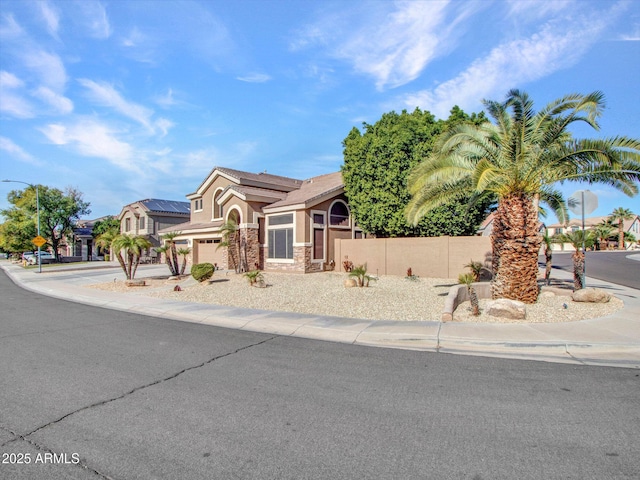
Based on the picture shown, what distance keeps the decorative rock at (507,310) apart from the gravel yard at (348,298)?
0.57 ft

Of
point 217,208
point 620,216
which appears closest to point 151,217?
point 217,208

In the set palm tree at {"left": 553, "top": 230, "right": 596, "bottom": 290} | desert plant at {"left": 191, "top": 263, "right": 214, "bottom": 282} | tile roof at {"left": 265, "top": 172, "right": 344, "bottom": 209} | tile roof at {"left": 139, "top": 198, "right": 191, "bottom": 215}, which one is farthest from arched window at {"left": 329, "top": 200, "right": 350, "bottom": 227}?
tile roof at {"left": 139, "top": 198, "right": 191, "bottom": 215}

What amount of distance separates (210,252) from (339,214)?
10.9 metres

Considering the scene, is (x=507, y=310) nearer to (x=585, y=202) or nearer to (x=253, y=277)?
(x=585, y=202)

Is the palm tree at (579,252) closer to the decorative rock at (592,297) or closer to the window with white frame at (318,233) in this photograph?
the decorative rock at (592,297)

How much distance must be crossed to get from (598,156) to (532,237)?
2.81 meters

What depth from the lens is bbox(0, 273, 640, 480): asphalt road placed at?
10.9 ft

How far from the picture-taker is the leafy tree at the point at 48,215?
4556 centimetres

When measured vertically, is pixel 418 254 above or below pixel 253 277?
above

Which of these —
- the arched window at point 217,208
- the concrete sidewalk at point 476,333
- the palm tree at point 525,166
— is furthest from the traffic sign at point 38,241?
the palm tree at point 525,166

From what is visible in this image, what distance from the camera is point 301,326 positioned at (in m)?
9.23

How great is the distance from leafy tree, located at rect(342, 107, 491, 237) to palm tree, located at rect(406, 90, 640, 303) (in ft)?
→ 26.3

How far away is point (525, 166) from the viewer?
11.2 metres

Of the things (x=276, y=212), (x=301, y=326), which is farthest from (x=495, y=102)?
(x=276, y=212)
